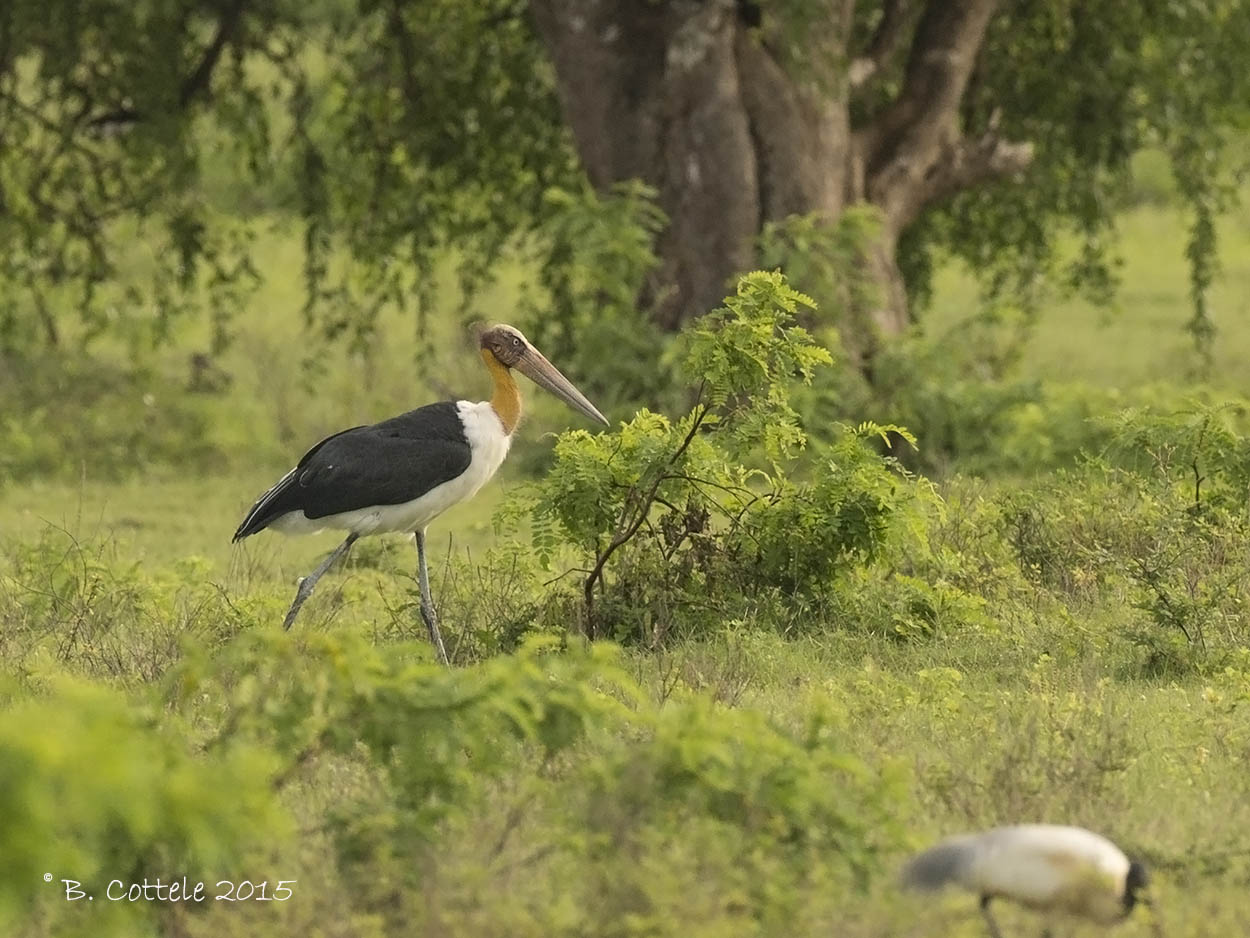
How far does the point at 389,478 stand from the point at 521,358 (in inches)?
42.5

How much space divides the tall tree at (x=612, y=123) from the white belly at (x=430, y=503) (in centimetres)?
447

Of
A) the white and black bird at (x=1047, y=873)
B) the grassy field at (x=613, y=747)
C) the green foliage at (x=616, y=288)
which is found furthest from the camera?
the green foliage at (x=616, y=288)

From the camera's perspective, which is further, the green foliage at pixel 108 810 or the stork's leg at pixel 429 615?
the stork's leg at pixel 429 615

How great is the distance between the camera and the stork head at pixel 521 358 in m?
8.77

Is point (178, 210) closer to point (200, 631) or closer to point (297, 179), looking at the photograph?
point (297, 179)

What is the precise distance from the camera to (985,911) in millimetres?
4398

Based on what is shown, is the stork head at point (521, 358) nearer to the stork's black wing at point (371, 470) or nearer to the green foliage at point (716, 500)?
the stork's black wing at point (371, 470)

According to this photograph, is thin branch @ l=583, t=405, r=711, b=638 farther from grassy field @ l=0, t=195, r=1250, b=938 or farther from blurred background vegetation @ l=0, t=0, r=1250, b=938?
grassy field @ l=0, t=195, r=1250, b=938

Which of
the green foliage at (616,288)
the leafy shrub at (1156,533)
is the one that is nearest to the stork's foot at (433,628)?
the leafy shrub at (1156,533)

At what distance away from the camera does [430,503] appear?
320 inches

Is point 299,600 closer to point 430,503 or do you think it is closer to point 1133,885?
point 430,503

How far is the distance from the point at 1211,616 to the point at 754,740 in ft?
10.3

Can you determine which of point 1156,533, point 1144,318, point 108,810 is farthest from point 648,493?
point 1144,318

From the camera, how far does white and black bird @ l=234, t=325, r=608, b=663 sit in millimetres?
7973
